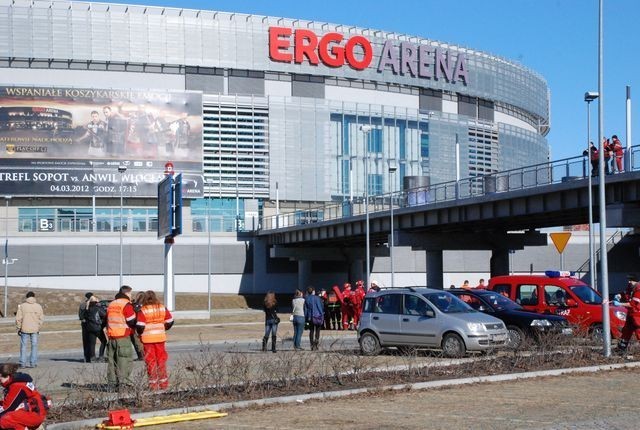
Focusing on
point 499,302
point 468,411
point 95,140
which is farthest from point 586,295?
point 95,140

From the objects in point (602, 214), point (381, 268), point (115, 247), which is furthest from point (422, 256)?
point (602, 214)

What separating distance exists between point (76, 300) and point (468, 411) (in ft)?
188

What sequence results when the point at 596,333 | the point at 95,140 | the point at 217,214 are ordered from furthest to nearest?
the point at 217,214 < the point at 95,140 < the point at 596,333

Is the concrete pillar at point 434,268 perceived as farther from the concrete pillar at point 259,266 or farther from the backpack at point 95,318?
the backpack at point 95,318

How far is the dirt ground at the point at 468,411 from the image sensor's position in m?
12.0

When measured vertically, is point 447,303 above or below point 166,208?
below

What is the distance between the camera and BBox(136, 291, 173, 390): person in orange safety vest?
1531cm

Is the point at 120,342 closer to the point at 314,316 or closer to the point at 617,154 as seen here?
the point at 314,316

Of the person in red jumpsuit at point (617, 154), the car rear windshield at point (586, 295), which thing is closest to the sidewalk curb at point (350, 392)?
the car rear windshield at point (586, 295)

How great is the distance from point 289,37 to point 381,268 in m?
22.3

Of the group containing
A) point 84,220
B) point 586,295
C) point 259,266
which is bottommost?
point 586,295

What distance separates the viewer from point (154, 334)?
15844mm

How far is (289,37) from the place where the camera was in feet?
283

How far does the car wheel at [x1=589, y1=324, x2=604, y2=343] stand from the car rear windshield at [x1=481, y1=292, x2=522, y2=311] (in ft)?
6.20
